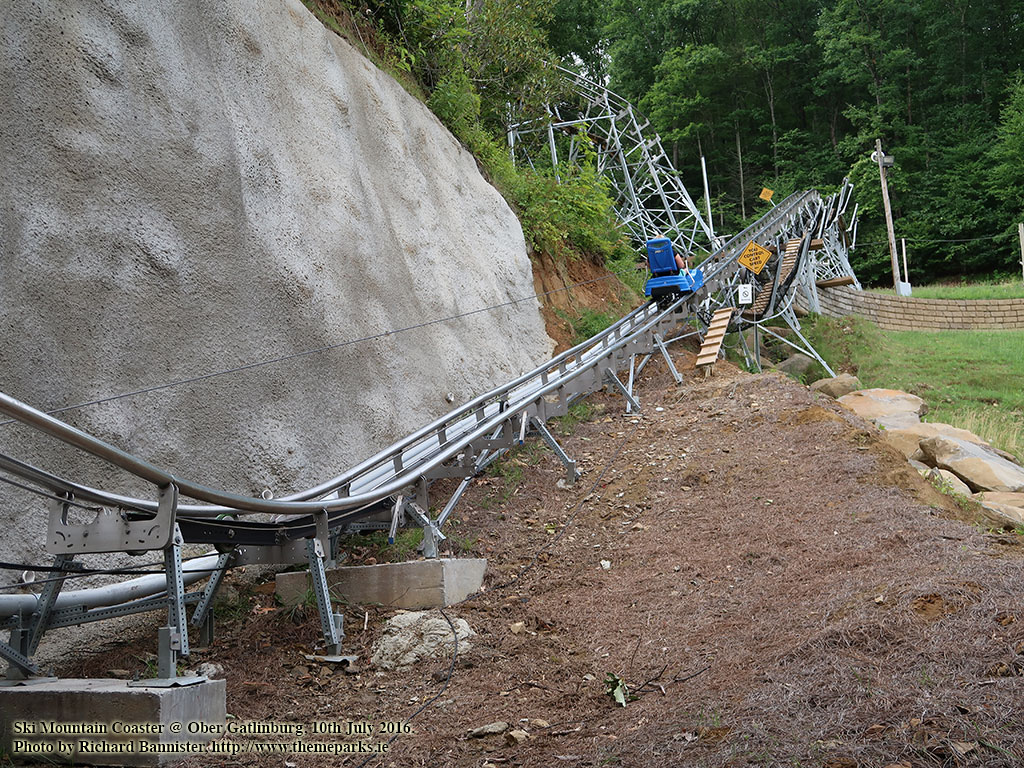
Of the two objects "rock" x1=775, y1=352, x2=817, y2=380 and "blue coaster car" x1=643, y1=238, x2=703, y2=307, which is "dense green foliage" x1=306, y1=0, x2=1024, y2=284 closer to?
"rock" x1=775, y1=352, x2=817, y2=380

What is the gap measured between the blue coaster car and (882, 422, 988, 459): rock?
192 inches

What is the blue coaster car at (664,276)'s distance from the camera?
1639cm

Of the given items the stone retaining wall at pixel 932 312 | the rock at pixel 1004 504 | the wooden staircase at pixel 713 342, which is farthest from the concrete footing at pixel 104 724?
the stone retaining wall at pixel 932 312

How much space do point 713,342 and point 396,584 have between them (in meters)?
10.6

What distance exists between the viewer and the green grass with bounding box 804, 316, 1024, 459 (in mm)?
17172

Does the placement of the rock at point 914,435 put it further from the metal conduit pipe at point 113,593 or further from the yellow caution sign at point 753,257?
the metal conduit pipe at point 113,593

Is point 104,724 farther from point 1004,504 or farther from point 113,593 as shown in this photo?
point 1004,504

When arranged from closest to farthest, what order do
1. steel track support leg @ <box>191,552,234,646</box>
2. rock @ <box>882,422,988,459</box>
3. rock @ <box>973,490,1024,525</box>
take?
steel track support leg @ <box>191,552,234,646</box>
rock @ <box>973,490,1024,525</box>
rock @ <box>882,422,988,459</box>

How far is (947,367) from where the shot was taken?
21.2m

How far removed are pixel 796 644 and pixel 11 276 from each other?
650 centimetres

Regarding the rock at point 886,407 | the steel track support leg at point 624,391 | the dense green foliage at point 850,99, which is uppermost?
the dense green foliage at point 850,99

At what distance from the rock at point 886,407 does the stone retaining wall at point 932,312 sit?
11.6m

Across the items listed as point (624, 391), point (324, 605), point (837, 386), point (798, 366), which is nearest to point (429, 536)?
point (324, 605)

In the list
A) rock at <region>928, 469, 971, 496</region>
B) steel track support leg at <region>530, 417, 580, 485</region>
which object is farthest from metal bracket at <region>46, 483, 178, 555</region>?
rock at <region>928, 469, 971, 496</region>
